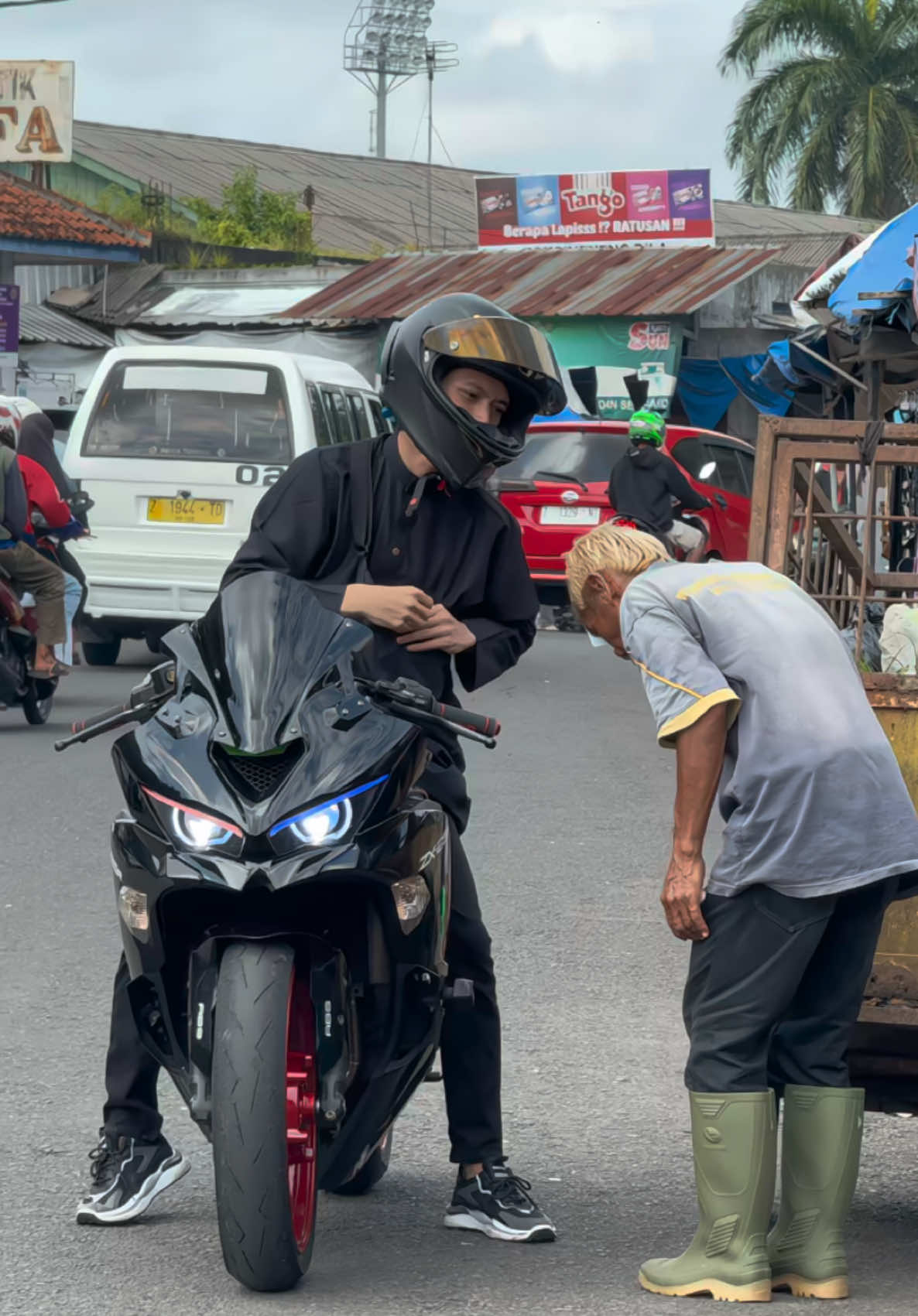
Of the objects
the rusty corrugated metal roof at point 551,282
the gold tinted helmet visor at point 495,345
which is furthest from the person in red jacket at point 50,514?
the rusty corrugated metal roof at point 551,282

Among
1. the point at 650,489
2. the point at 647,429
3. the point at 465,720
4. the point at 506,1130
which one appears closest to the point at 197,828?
the point at 465,720

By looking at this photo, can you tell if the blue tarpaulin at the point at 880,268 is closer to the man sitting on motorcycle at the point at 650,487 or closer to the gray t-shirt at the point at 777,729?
the man sitting on motorcycle at the point at 650,487

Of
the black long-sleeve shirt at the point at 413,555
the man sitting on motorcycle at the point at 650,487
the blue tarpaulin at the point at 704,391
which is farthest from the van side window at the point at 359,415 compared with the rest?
the blue tarpaulin at the point at 704,391

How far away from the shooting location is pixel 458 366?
4.30m

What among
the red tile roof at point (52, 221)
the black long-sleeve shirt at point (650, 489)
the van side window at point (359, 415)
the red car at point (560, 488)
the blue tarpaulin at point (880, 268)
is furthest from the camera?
the red tile roof at point (52, 221)

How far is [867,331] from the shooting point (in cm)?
1095

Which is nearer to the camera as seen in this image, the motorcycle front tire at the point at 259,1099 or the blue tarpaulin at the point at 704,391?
the motorcycle front tire at the point at 259,1099

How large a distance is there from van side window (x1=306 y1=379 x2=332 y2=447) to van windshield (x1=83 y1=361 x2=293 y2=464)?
0.19 metres

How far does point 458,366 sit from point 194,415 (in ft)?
31.8

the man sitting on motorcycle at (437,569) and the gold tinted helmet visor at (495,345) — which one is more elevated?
the gold tinted helmet visor at (495,345)

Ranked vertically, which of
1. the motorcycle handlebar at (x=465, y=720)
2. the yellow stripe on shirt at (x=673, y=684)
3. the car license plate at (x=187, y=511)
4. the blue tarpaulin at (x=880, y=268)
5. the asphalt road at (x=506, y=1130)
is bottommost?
the asphalt road at (x=506, y=1130)

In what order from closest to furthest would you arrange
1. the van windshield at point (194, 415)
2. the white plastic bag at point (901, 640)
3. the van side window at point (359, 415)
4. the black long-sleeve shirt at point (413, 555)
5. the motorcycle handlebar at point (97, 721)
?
the motorcycle handlebar at point (97, 721) → the black long-sleeve shirt at point (413, 555) → the white plastic bag at point (901, 640) → the van windshield at point (194, 415) → the van side window at point (359, 415)

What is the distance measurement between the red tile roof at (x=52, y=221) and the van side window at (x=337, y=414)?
16506 millimetres

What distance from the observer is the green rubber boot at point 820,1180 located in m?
3.93
